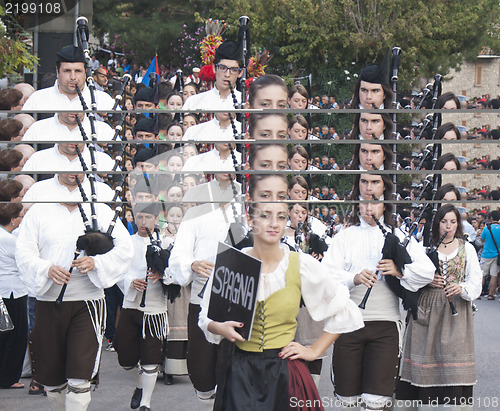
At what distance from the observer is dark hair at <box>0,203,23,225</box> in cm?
703

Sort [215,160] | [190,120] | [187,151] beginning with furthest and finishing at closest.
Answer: [190,120], [187,151], [215,160]

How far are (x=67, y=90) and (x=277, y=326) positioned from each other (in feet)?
9.18

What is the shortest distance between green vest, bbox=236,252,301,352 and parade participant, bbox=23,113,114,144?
88.8 inches

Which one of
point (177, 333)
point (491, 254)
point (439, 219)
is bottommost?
point (491, 254)

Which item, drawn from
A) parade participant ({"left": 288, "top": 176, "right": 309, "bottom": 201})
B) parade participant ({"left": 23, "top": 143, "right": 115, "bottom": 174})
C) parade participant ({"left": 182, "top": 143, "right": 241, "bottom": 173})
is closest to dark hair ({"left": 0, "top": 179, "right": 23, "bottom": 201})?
parade participant ({"left": 23, "top": 143, "right": 115, "bottom": 174})

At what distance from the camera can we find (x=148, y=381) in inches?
273

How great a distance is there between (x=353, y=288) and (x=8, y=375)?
10.6 ft

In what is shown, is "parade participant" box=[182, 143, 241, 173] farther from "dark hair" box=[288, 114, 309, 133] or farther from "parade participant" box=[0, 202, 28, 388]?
"parade participant" box=[0, 202, 28, 388]

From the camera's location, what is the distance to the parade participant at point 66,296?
19.0 ft

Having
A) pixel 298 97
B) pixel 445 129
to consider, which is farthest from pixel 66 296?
pixel 445 129

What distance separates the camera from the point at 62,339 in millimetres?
5879

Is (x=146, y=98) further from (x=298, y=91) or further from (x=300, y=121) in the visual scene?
(x=300, y=121)

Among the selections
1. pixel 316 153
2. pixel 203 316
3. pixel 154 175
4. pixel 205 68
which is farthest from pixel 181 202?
pixel 205 68

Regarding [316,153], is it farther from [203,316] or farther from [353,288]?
[203,316]
